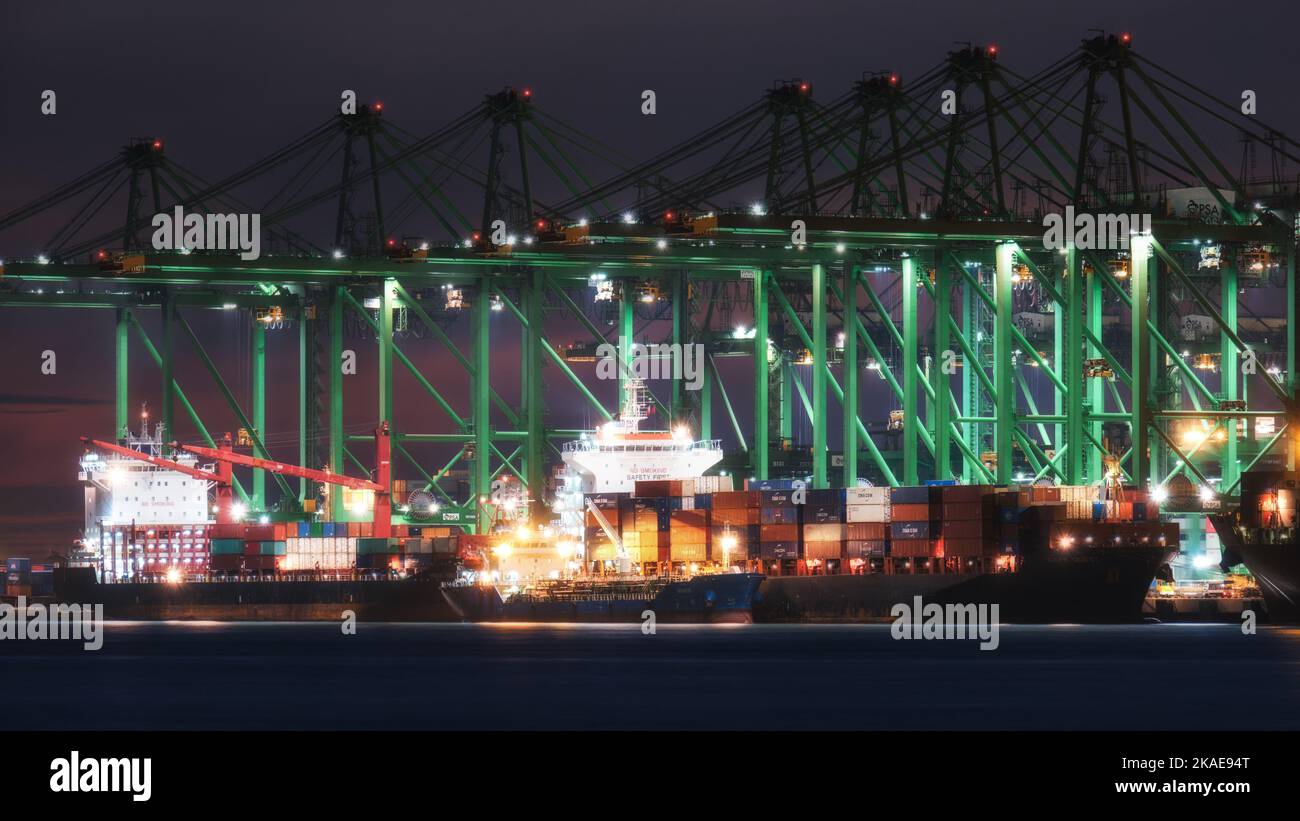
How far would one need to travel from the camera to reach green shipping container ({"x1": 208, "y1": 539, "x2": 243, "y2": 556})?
100 m

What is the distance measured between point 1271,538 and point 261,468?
51582 mm

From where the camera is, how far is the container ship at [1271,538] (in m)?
77.9

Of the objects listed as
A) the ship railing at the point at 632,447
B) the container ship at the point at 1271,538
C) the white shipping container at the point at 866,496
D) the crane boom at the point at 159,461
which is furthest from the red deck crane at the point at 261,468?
the container ship at the point at 1271,538

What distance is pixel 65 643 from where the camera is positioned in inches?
3282

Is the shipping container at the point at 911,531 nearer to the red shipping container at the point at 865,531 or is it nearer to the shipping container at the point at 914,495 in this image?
the red shipping container at the point at 865,531

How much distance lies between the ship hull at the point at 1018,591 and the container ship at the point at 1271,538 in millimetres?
2990

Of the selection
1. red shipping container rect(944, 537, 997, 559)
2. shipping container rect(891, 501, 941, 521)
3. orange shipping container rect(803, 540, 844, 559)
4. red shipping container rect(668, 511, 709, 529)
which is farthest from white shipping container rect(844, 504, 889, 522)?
red shipping container rect(668, 511, 709, 529)

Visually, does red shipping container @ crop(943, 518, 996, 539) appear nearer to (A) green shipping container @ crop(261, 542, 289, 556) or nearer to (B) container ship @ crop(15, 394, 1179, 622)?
(B) container ship @ crop(15, 394, 1179, 622)

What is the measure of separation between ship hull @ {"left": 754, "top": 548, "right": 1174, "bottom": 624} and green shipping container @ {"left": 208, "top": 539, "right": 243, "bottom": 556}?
28747 millimetres

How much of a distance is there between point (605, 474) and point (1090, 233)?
2295 centimetres

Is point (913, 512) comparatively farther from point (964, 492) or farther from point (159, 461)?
point (159, 461)
